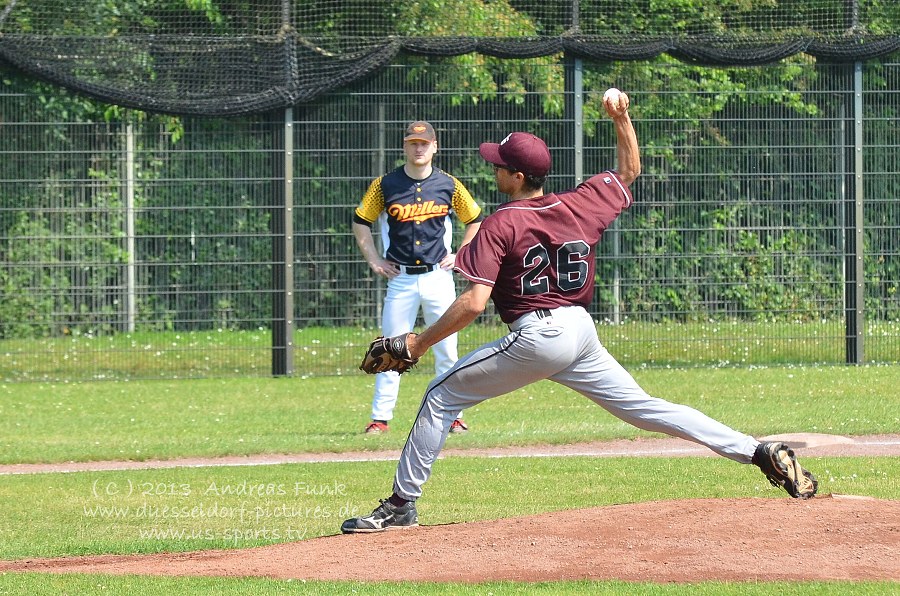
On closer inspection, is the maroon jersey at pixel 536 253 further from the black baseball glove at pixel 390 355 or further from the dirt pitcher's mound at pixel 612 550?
the dirt pitcher's mound at pixel 612 550

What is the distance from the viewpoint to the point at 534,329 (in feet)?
21.3

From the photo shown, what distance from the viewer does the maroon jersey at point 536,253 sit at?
6.41 m

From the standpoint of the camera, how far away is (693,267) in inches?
628

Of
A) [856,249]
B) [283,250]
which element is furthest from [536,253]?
[856,249]

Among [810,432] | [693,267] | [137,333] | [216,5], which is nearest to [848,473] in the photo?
[810,432]

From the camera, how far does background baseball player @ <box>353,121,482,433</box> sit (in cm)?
1091

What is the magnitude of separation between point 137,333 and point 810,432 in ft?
26.7

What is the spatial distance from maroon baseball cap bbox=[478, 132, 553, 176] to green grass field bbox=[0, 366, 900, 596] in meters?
2.03

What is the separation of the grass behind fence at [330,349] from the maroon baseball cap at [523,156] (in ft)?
29.3

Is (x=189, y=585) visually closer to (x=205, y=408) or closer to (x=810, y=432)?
(x=810, y=432)

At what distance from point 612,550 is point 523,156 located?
192 centimetres

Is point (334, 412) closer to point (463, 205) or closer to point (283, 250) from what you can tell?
point (463, 205)

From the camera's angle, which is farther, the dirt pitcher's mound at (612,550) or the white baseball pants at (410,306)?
A: the white baseball pants at (410,306)

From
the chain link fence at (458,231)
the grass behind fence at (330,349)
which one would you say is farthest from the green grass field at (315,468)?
the chain link fence at (458,231)
